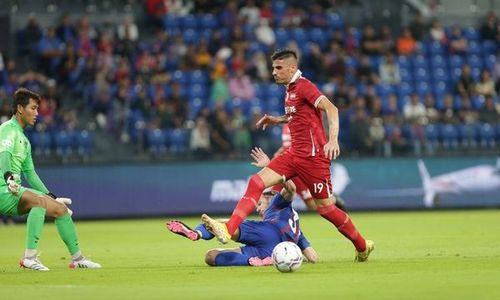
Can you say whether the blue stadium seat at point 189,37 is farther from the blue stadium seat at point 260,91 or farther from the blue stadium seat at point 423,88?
the blue stadium seat at point 423,88

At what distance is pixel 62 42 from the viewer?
30281mm

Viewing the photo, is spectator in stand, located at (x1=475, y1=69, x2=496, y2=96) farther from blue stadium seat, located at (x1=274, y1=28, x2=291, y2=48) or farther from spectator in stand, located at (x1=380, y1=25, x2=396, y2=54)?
blue stadium seat, located at (x1=274, y1=28, x2=291, y2=48)

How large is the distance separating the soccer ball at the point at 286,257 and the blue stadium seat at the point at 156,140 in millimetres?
15455

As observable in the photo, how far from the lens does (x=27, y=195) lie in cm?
1343

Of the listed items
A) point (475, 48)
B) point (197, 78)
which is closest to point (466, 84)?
point (475, 48)

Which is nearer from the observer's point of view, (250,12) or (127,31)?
(127,31)

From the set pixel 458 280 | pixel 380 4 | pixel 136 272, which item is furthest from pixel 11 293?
pixel 380 4

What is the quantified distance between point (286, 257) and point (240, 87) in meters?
17.9

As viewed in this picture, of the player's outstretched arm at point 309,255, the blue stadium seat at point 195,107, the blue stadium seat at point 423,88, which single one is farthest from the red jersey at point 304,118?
the blue stadium seat at point 423,88

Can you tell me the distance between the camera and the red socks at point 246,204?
1316cm

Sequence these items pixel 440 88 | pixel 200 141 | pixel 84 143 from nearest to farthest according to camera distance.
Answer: pixel 84 143 → pixel 200 141 → pixel 440 88

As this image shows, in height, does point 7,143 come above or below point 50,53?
below

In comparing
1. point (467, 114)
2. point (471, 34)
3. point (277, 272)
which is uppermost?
point (471, 34)

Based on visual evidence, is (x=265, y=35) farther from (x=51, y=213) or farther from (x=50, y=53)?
(x=51, y=213)
